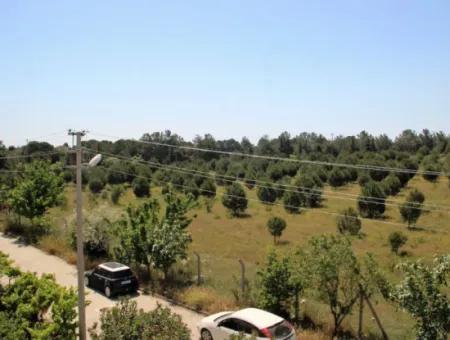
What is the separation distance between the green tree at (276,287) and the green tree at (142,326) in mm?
6035

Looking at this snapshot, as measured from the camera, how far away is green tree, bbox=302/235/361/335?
1252cm

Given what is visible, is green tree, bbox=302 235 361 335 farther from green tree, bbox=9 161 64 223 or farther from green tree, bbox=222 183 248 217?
green tree, bbox=222 183 248 217

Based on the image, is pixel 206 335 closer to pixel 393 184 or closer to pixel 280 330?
pixel 280 330

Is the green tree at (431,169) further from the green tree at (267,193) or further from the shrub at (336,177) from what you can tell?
the green tree at (267,193)

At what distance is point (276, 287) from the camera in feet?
46.6

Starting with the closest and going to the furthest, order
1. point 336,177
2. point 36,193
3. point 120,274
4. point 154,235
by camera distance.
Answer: point 120,274
point 154,235
point 36,193
point 336,177

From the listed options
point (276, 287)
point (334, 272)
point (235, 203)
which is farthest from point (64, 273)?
point (235, 203)

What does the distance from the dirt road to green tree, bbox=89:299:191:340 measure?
466cm

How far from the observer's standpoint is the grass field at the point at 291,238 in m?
16.2

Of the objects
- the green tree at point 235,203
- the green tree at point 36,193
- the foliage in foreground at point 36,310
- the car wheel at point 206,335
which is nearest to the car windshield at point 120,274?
the foliage in foreground at point 36,310

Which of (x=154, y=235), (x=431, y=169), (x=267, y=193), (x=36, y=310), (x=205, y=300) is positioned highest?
(x=431, y=169)

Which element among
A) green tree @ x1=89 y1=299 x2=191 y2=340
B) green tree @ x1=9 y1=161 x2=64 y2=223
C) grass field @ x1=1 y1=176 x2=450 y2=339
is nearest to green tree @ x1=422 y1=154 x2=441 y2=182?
grass field @ x1=1 y1=176 x2=450 y2=339

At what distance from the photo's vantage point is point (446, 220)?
35.6m

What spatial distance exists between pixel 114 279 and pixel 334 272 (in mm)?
9299
